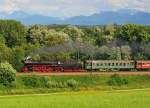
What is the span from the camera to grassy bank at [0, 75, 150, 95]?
232 feet

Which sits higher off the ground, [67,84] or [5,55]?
[5,55]

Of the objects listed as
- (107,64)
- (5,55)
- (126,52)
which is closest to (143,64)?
(107,64)

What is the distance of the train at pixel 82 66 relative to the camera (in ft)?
311

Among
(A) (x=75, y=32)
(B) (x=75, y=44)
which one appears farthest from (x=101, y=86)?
(A) (x=75, y=32)

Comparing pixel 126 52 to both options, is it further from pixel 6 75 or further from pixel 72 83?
pixel 6 75

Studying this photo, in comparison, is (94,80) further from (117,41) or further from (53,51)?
(117,41)

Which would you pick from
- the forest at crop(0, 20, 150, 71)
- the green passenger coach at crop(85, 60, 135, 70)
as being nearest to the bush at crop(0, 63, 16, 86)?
the forest at crop(0, 20, 150, 71)

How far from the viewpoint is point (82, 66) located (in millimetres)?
97688

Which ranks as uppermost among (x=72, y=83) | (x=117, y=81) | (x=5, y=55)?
(x=5, y=55)

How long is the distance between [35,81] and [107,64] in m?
24.8

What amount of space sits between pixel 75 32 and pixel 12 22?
21.5 meters

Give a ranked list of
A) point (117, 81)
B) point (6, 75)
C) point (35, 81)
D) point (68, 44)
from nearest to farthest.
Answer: point (6, 75) → point (35, 81) → point (117, 81) → point (68, 44)

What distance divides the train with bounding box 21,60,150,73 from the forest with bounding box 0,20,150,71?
2.53m

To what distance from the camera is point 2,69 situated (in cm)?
7450
